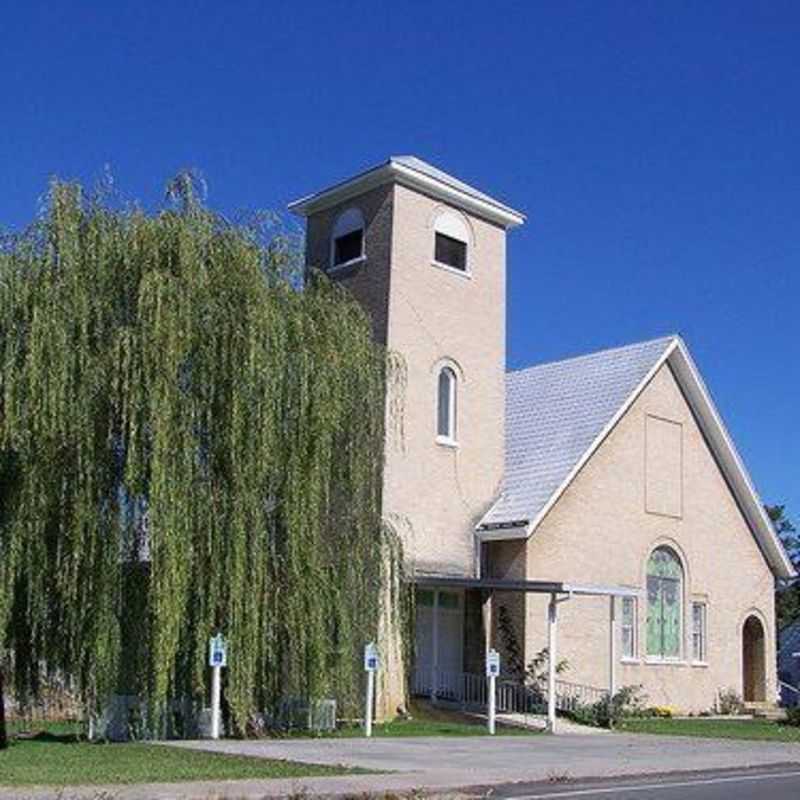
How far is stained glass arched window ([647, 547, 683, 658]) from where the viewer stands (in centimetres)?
3450

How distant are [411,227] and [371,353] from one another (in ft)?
23.2

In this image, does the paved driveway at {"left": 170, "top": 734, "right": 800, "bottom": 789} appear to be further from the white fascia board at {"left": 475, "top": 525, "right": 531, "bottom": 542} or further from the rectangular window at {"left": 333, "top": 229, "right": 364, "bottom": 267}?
the rectangular window at {"left": 333, "top": 229, "right": 364, "bottom": 267}

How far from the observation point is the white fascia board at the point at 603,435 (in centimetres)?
3092

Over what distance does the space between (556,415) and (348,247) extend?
286 inches

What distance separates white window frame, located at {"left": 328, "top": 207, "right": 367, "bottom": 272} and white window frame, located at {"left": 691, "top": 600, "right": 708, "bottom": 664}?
13.1 meters

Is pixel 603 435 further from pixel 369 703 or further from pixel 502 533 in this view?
pixel 369 703

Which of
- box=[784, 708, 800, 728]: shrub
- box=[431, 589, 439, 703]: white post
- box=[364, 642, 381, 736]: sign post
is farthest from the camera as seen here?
box=[784, 708, 800, 728]: shrub

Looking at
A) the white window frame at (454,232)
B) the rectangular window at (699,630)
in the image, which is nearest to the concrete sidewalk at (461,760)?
the rectangular window at (699,630)

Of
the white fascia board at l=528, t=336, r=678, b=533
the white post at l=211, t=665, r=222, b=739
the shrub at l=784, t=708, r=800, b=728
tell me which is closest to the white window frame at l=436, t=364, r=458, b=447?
the white fascia board at l=528, t=336, r=678, b=533

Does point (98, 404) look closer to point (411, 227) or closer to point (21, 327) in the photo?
point (21, 327)

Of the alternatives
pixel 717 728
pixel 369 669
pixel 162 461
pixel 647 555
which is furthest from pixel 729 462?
pixel 162 461

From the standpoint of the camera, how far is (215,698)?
69.6 ft

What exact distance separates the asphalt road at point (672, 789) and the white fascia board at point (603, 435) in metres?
12.4

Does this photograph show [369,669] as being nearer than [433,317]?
Yes
